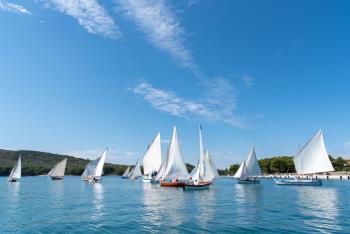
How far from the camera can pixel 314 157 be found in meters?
87.1

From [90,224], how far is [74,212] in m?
8.67

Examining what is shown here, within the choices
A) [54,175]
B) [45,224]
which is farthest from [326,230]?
[54,175]

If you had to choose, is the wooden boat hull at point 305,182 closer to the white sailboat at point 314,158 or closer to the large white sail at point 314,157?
the white sailboat at point 314,158

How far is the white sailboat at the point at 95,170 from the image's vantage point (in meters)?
114

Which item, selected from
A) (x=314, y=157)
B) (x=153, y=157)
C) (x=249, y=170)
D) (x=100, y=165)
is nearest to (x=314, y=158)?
(x=314, y=157)

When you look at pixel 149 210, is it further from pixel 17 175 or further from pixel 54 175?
pixel 54 175

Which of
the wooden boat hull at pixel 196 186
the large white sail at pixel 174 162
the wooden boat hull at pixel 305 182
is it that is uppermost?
the large white sail at pixel 174 162

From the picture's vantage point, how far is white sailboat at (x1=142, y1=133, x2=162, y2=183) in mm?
97400

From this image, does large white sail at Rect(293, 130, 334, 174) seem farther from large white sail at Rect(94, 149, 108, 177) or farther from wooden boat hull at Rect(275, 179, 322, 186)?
large white sail at Rect(94, 149, 108, 177)

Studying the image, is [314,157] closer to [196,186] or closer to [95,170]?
[196,186]

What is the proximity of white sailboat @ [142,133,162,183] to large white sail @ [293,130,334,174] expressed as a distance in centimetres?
3762

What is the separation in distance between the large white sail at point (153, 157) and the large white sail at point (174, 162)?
18278 mm

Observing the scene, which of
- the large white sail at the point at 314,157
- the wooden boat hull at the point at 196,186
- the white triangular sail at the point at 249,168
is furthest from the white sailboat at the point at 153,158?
the large white sail at the point at 314,157

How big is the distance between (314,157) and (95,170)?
7172 centimetres
